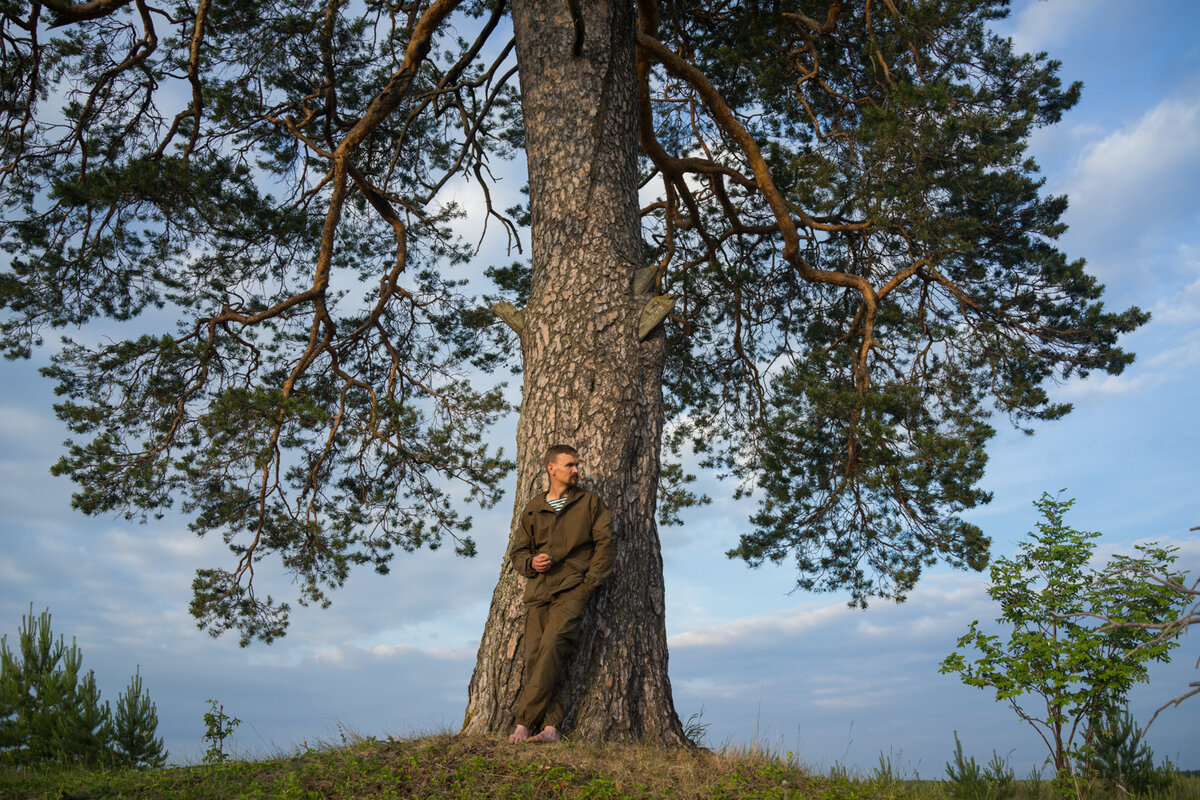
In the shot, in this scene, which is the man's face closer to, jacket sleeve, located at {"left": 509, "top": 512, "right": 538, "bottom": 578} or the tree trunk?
the tree trunk

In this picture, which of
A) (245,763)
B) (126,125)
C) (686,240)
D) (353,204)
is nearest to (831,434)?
(686,240)

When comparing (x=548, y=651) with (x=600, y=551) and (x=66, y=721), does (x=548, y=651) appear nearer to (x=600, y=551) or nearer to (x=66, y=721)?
(x=600, y=551)

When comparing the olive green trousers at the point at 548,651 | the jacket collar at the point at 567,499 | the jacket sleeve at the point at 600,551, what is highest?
the jacket collar at the point at 567,499

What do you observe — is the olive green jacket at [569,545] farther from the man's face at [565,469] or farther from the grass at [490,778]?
the grass at [490,778]

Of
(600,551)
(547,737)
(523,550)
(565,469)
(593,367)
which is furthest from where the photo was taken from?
(593,367)

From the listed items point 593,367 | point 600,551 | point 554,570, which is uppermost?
point 593,367

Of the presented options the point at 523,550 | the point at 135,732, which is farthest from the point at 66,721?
the point at 523,550

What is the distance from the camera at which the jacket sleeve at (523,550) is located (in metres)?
5.50

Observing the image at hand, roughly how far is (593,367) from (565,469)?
88 centimetres

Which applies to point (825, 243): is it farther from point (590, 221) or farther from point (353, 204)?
point (353, 204)

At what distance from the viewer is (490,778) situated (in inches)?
172

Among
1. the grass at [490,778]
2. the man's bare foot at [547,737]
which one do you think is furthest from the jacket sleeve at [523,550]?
the grass at [490,778]

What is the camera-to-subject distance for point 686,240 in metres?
10.4

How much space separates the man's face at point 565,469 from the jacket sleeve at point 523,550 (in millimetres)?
354
